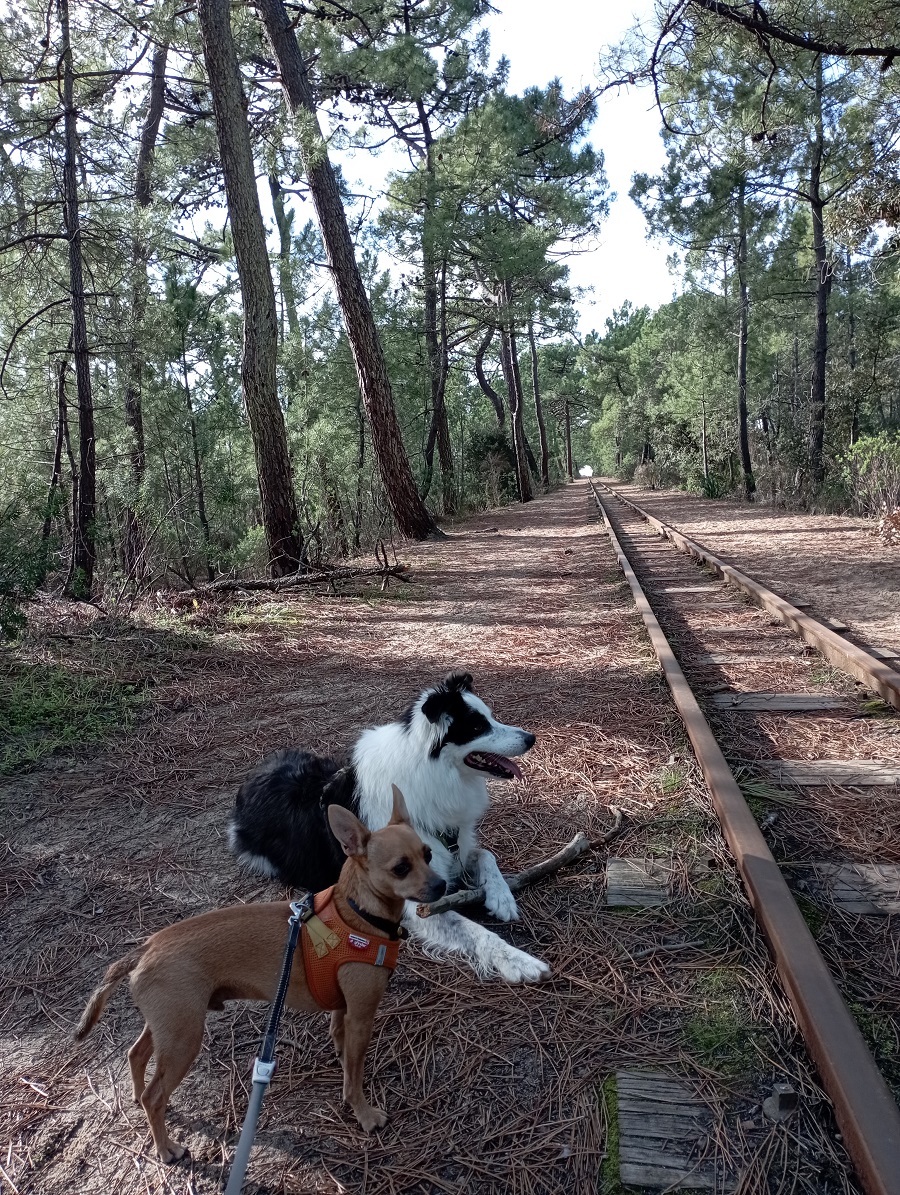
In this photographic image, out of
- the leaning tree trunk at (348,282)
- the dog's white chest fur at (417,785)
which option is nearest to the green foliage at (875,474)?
the leaning tree trunk at (348,282)

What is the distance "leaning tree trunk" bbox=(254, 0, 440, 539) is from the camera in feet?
37.9

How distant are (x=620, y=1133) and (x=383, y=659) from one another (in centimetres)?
472

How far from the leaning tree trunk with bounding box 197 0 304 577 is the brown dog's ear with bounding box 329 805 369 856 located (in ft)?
26.6

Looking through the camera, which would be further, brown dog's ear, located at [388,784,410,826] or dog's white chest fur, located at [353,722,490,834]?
dog's white chest fur, located at [353,722,490,834]

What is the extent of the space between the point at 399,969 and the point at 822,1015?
1.36 meters

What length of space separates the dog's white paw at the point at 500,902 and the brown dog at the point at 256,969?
2.60 feet

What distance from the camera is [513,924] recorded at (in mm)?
2699

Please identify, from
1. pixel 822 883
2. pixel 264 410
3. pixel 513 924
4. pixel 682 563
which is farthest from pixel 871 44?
pixel 513 924

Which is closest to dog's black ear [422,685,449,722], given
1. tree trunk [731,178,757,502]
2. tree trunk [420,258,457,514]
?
tree trunk [420,258,457,514]

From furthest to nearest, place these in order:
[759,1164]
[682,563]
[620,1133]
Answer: [682,563] < [620,1133] < [759,1164]

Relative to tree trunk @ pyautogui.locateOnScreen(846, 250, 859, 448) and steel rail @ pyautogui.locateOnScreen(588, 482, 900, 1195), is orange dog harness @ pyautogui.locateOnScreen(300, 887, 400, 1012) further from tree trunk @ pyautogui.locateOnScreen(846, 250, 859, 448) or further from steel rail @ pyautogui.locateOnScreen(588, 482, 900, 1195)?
tree trunk @ pyautogui.locateOnScreen(846, 250, 859, 448)

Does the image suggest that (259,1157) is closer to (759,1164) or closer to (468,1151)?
(468,1151)

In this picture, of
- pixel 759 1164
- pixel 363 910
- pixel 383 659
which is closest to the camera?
pixel 759 1164

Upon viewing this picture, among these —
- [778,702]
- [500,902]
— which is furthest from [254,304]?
[500,902]
